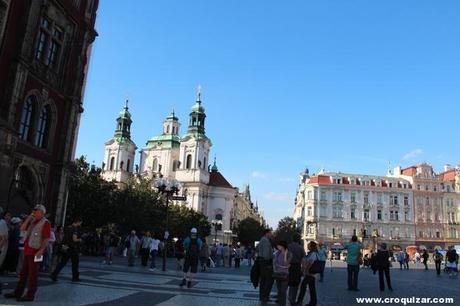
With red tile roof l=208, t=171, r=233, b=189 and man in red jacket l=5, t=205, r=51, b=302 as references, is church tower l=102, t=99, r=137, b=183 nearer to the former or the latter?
red tile roof l=208, t=171, r=233, b=189

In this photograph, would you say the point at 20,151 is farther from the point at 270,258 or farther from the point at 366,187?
the point at 366,187

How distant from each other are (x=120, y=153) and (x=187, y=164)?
15.6 m

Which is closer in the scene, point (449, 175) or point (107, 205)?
point (107, 205)

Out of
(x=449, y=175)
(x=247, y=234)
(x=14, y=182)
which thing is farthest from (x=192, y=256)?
(x=449, y=175)

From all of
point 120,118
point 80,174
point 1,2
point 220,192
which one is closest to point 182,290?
point 1,2

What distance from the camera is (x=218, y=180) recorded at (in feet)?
357

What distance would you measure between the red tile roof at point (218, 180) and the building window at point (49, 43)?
259ft

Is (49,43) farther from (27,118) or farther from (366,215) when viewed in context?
(366,215)

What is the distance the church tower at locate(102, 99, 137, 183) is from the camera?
4075 inches

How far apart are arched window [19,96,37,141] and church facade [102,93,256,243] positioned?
74.0m

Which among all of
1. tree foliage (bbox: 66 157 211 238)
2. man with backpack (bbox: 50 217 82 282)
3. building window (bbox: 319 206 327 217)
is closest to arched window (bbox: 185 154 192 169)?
building window (bbox: 319 206 327 217)

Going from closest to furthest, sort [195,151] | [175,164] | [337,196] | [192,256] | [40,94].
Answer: [192,256], [40,94], [195,151], [337,196], [175,164]

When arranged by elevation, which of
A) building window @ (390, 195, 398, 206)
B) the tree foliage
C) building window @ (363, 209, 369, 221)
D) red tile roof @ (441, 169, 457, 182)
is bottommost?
the tree foliage

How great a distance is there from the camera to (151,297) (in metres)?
11.7
